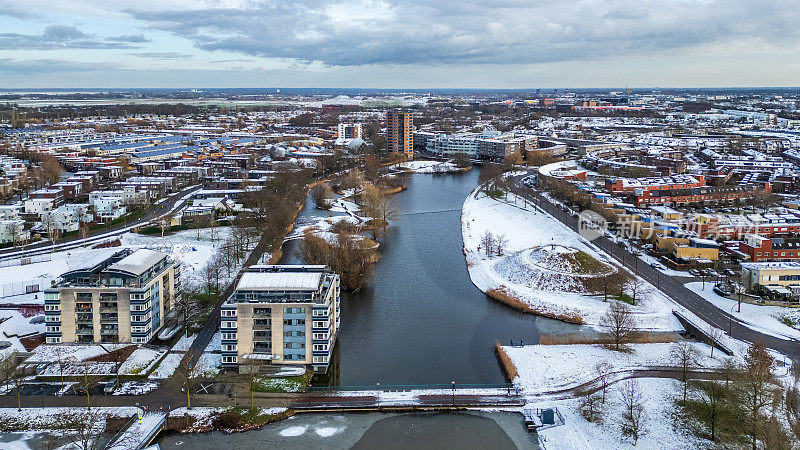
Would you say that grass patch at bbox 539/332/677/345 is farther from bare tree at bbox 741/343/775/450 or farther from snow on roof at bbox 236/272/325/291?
snow on roof at bbox 236/272/325/291

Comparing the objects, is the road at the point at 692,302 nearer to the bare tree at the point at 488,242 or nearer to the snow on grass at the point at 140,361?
the bare tree at the point at 488,242

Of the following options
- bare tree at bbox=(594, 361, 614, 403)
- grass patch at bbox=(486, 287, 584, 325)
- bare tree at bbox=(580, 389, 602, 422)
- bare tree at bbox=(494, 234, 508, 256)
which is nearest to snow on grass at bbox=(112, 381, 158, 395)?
bare tree at bbox=(580, 389, 602, 422)

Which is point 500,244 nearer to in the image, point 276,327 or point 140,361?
point 276,327

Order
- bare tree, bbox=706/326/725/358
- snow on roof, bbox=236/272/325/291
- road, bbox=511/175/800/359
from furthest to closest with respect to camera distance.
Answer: road, bbox=511/175/800/359 < bare tree, bbox=706/326/725/358 < snow on roof, bbox=236/272/325/291

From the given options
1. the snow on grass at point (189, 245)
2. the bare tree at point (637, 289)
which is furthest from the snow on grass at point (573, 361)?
the snow on grass at point (189, 245)

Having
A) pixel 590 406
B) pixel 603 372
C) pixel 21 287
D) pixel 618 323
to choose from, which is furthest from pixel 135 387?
pixel 618 323

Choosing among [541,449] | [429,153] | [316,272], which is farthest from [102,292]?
[429,153]
